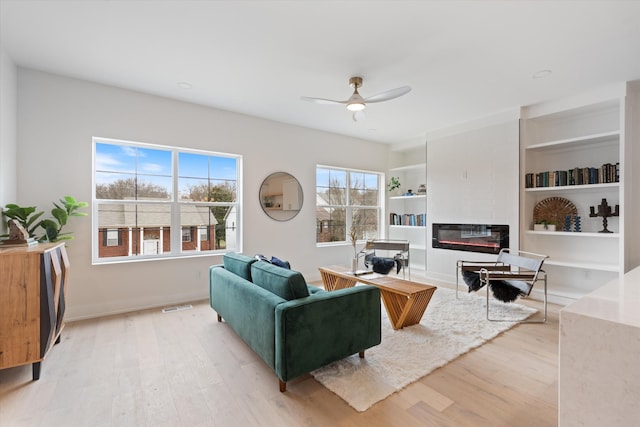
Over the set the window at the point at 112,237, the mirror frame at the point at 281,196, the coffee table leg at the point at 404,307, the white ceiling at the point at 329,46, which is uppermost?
the white ceiling at the point at 329,46

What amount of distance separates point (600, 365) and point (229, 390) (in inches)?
78.2

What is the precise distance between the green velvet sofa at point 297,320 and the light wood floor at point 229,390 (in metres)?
0.22

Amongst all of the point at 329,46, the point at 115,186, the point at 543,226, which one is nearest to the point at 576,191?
the point at 543,226

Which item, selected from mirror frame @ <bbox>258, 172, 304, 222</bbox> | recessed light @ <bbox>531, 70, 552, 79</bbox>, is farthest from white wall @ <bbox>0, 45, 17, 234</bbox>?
recessed light @ <bbox>531, 70, 552, 79</bbox>

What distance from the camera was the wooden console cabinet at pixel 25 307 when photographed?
2012 mm

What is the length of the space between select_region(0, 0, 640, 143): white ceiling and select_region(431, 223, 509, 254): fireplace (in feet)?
6.10

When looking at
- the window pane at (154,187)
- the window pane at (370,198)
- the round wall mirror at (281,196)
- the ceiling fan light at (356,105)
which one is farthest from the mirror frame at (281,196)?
the ceiling fan light at (356,105)

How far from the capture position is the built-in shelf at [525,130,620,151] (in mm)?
3535

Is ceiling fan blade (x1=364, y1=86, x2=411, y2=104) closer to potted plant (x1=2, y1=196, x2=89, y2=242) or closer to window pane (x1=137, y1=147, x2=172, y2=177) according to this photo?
window pane (x1=137, y1=147, x2=172, y2=177)

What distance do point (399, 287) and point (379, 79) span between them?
226 centimetres

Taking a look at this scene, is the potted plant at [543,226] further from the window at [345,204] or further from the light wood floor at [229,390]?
the window at [345,204]

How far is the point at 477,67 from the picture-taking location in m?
2.99

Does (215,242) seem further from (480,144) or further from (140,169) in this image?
(480,144)

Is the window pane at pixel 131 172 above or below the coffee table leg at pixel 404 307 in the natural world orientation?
above
